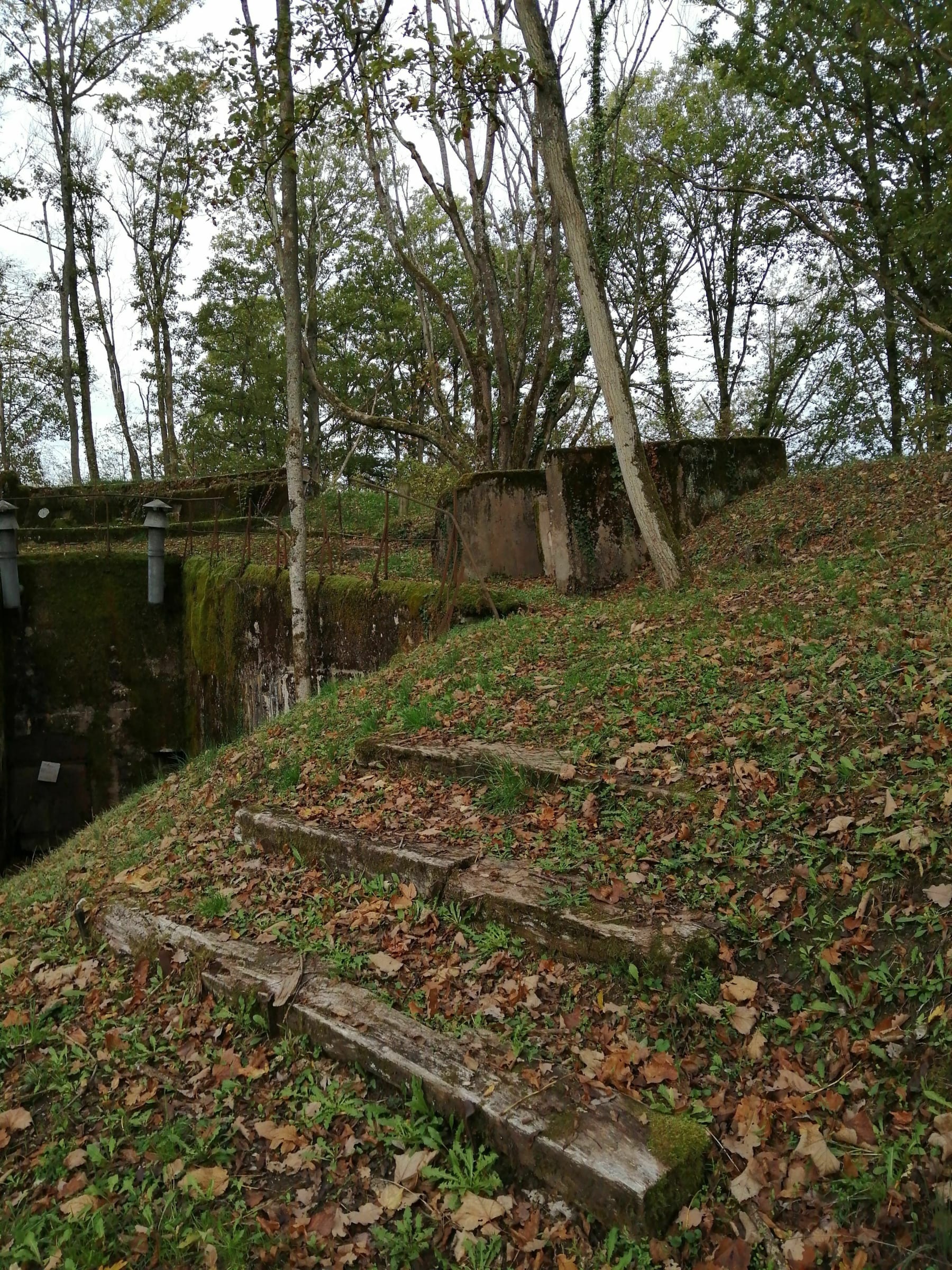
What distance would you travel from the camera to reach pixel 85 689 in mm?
11672

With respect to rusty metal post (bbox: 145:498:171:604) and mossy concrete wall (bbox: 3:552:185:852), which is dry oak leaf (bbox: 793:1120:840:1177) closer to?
mossy concrete wall (bbox: 3:552:185:852)

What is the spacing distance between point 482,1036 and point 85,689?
1023 centimetres

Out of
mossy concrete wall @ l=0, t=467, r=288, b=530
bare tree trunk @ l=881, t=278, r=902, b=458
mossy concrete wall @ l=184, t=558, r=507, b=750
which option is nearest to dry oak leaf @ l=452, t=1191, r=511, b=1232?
mossy concrete wall @ l=184, t=558, r=507, b=750

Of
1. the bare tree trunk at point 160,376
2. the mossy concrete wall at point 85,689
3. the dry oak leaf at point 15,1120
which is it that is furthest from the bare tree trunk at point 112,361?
the dry oak leaf at point 15,1120

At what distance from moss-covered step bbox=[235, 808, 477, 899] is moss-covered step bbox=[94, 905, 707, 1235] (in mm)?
638

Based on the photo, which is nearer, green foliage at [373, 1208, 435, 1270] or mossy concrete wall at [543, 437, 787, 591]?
green foliage at [373, 1208, 435, 1270]

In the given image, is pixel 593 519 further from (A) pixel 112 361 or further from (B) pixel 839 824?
(A) pixel 112 361

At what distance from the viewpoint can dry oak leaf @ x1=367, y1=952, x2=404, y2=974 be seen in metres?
3.54

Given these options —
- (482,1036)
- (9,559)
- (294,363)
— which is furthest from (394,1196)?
(9,559)

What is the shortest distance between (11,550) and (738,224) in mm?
18138

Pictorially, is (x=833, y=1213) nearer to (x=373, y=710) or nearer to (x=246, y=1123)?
(x=246, y=1123)

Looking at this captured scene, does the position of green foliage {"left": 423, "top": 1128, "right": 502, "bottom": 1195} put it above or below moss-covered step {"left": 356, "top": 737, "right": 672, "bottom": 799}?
below

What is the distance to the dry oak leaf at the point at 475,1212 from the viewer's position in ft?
8.00

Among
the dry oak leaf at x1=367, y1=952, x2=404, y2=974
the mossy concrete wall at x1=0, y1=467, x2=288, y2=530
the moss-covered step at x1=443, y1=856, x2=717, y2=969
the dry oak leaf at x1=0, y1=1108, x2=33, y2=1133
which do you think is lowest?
the dry oak leaf at x1=0, y1=1108, x2=33, y2=1133
